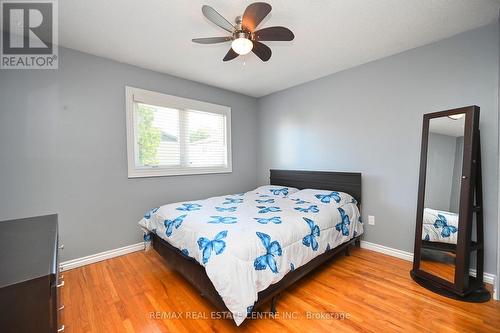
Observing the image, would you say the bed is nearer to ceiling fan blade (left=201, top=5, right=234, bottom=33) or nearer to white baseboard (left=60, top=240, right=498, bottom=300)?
white baseboard (left=60, top=240, right=498, bottom=300)

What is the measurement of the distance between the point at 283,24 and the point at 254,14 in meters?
0.57

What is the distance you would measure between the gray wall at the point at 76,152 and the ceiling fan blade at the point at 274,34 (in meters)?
1.83

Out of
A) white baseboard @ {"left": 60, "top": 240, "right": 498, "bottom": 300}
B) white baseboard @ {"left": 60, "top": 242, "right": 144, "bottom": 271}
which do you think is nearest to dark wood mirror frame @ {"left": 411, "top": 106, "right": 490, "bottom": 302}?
white baseboard @ {"left": 60, "top": 240, "right": 498, "bottom": 300}

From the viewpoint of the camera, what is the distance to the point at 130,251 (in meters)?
2.82

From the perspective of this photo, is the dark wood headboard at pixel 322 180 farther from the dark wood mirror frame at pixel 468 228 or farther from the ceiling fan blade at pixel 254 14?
the ceiling fan blade at pixel 254 14

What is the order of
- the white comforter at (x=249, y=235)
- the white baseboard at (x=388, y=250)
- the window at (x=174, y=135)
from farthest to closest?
the window at (x=174, y=135) < the white baseboard at (x=388, y=250) < the white comforter at (x=249, y=235)

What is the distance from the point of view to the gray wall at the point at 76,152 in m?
2.13

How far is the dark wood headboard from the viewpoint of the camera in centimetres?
292

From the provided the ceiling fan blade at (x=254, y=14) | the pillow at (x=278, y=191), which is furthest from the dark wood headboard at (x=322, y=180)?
the ceiling fan blade at (x=254, y=14)

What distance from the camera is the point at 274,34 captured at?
6.04 feet

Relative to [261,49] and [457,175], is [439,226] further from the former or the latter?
[261,49]

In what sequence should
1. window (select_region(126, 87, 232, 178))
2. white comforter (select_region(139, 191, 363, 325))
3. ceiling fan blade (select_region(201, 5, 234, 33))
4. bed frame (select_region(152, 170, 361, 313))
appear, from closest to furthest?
white comforter (select_region(139, 191, 363, 325)), ceiling fan blade (select_region(201, 5, 234, 33)), bed frame (select_region(152, 170, 361, 313)), window (select_region(126, 87, 232, 178))

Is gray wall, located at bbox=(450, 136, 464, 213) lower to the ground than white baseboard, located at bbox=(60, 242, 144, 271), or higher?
higher

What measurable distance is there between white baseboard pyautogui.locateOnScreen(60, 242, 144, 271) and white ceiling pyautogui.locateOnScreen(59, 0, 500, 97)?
2.44 metres
